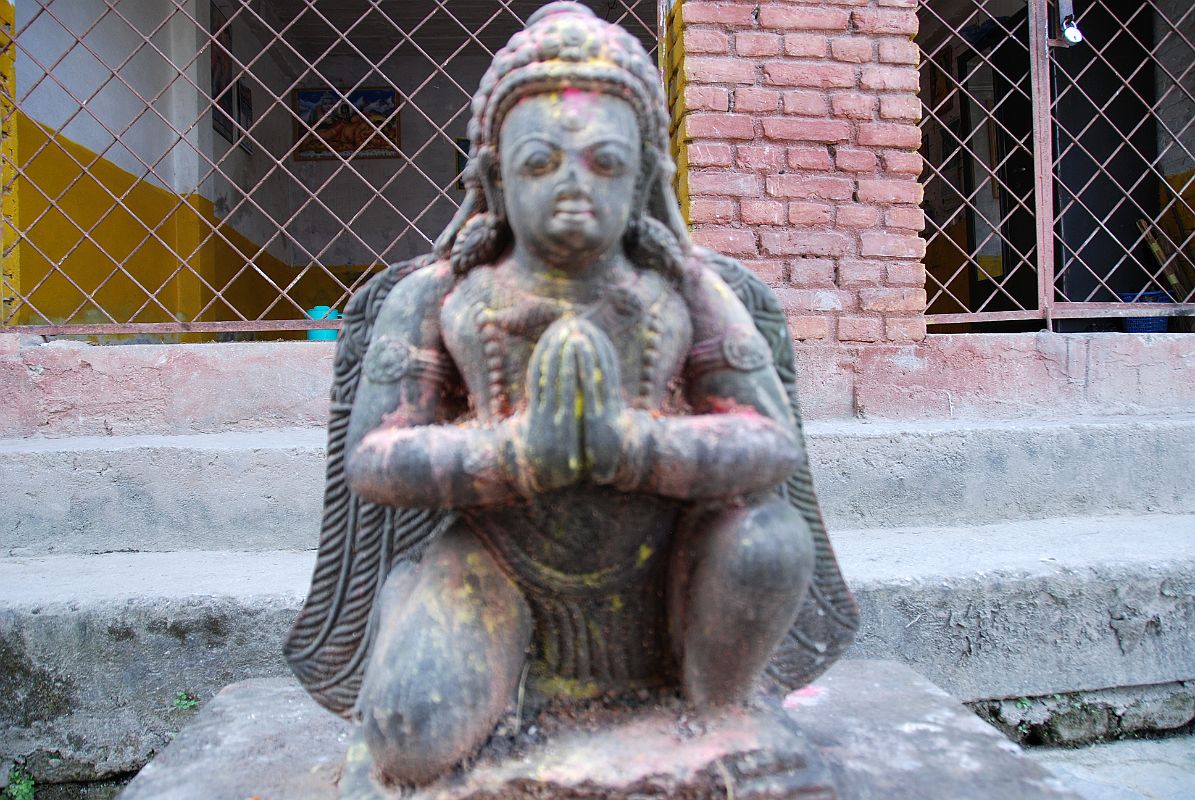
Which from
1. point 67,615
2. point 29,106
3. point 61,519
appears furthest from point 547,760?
point 29,106

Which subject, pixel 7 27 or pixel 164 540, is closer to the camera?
pixel 164 540

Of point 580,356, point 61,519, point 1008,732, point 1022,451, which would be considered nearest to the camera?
point 580,356

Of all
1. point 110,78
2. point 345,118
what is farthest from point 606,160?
point 345,118

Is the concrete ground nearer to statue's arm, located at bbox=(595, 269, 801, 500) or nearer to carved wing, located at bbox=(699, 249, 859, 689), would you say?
carved wing, located at bbox=(699, 249, 859, 689)

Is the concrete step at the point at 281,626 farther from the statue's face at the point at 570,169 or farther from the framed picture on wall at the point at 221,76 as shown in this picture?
the framed picture on wall at the point at 221,76

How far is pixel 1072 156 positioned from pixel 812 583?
574cm

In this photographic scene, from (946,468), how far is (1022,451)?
1.07 ft

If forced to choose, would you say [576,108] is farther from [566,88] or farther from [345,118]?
[345,118]

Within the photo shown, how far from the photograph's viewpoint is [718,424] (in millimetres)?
1399

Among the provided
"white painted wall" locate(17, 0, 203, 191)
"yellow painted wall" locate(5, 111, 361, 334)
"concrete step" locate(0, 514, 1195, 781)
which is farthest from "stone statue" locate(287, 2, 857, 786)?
"white painted wall" locate(17, 0, 203, 191)

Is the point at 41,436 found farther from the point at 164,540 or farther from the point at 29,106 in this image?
the point at 29,106

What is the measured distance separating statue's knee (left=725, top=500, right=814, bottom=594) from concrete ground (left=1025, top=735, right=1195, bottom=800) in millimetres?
1622

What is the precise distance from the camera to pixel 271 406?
362 centimetres

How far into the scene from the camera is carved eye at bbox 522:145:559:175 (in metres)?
1.39
